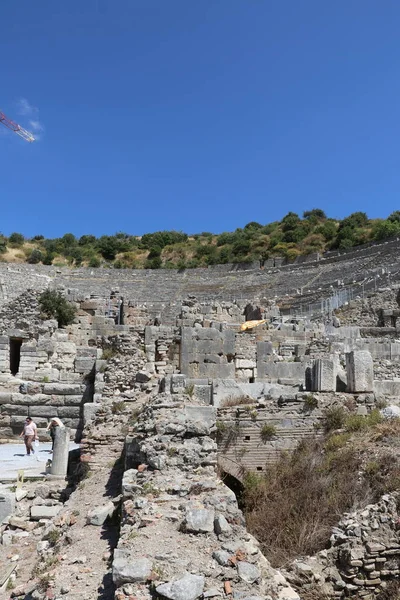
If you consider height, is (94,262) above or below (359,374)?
above

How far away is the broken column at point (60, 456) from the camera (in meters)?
9.54

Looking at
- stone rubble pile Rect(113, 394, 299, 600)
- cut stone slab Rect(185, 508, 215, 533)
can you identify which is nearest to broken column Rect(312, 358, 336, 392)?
stone rubble pile Rect(113, 394, 299, 600)

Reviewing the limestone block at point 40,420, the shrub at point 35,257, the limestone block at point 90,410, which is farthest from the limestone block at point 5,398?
the shrub at point 35,257

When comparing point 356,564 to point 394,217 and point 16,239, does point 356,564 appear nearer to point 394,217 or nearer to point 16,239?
point 394,217

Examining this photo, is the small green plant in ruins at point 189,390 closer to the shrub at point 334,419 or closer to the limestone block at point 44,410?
the shrub at point 334,419

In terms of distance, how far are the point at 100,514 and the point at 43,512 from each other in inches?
90.2

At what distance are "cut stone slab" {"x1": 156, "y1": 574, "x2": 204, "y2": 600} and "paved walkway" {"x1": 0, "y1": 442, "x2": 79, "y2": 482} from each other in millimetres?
6274

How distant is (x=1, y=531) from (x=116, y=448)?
230 cm

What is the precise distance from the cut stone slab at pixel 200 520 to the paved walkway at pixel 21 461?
5.61 m

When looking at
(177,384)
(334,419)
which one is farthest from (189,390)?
(334,419)

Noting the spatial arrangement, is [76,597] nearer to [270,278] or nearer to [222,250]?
[270,278]

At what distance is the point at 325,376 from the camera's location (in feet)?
29.8

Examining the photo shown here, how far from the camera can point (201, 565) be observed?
4.00 m

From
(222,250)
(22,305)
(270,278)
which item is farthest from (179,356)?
(222,250)
